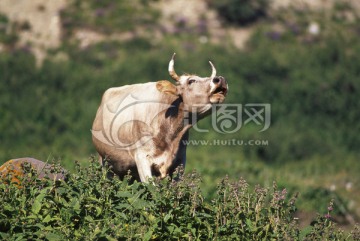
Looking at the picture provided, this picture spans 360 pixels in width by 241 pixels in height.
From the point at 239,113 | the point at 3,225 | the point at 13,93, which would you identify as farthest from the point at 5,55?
the point at 3,225

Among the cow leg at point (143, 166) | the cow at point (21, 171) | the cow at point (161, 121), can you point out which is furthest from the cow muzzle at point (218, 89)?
the cow at point (21, 171)

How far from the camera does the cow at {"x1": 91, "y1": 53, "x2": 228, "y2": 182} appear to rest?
40.5 ft

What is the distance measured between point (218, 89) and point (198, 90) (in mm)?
284

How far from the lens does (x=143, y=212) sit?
9.77 meters

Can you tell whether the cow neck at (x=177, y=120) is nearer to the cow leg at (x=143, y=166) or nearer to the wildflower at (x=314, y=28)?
the cow leg at (x=143, y=166)

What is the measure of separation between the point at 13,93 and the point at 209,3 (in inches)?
489

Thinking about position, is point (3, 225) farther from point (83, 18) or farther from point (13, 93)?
point (83, 18)

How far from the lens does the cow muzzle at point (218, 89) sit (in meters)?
12.3

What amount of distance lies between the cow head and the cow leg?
3.15ft

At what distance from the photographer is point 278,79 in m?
39.9

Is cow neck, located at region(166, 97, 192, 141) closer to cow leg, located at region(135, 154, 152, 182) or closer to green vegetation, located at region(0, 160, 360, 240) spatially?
cow leg, located at region(135, 154, 152, 182)

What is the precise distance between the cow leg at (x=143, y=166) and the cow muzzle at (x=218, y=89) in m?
1.23

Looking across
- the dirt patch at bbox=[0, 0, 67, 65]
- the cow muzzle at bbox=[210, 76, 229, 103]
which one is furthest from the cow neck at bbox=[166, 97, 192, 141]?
the dirt patch at bbox=[0, 0, 67, 65]

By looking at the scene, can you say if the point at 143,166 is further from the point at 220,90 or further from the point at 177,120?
the point at 220,90
